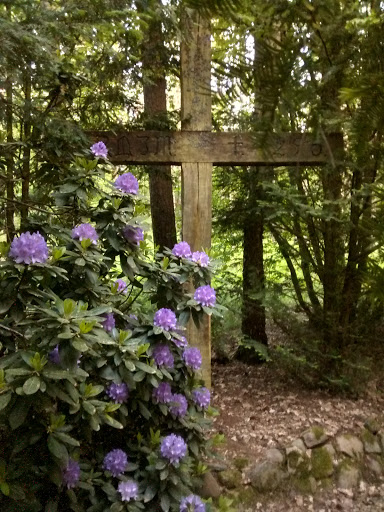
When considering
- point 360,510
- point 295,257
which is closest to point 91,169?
point 295,257

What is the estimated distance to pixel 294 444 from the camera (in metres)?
3.11

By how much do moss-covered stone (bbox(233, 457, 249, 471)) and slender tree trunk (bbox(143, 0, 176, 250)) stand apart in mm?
1907

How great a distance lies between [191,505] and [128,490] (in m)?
0.28

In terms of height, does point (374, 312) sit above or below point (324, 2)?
below

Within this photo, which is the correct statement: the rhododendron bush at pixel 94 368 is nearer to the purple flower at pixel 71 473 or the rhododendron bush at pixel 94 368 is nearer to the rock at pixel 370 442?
the purple flower at pixel 71 473

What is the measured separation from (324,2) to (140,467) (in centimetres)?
193

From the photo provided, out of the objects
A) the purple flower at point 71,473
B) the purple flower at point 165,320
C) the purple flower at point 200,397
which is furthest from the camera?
the purple flower at point 200,397

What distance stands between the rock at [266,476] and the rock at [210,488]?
245mm

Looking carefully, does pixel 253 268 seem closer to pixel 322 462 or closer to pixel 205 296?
pixel 322 462

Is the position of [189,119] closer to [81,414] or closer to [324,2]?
[81,414]

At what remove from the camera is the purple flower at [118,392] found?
181 cm

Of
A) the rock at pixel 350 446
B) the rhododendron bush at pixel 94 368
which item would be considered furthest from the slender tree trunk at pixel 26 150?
the rock at pixel 350 446

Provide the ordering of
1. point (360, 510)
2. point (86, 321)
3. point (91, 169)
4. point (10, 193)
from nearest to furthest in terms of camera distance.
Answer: point (86, 321) < point (91, 169) < point (10, 193) < point (360, 510)

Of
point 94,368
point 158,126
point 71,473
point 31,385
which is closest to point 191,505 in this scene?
point 71,473
